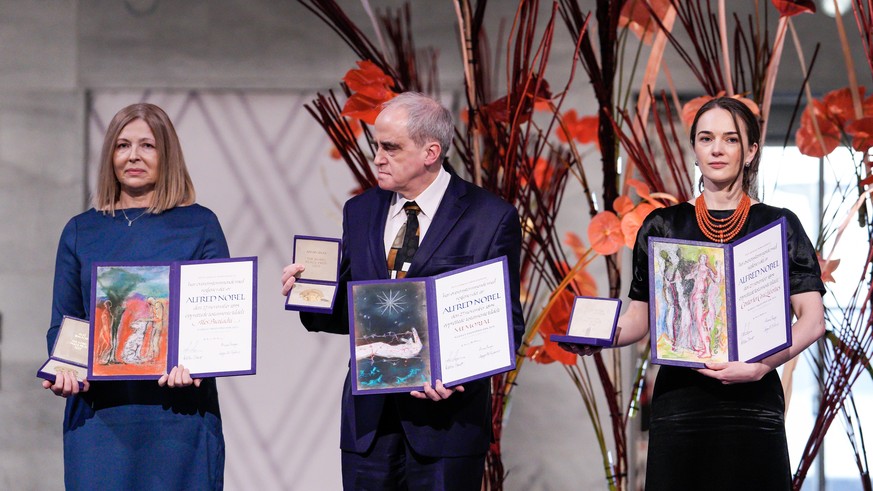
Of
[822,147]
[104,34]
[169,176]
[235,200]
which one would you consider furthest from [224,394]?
[822,147]

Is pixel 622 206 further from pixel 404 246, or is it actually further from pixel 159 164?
pixel 159 164

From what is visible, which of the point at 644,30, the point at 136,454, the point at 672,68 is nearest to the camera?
the point at 136,454

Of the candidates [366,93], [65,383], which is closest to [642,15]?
[366,93]

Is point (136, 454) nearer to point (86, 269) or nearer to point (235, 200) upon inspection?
point (86, 269)

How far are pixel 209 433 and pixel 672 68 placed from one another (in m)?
2.42

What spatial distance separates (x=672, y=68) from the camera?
13.3ft

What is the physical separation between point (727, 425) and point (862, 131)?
942 millimetres

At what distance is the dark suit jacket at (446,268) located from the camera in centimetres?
216

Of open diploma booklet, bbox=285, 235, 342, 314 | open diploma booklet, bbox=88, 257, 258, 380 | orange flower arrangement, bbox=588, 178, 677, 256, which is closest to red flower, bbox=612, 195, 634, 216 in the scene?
orange flower arrangement, bbox=588, 178, 677, 256

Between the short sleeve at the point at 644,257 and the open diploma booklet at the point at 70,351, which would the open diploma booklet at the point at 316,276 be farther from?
the short sleeve at the point at 644,257

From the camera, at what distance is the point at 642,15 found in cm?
300

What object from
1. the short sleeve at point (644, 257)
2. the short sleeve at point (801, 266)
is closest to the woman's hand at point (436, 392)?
the short sleeve at point (644, 257)

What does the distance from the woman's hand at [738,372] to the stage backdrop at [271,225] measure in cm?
223

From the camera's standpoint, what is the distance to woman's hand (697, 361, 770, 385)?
206cm
